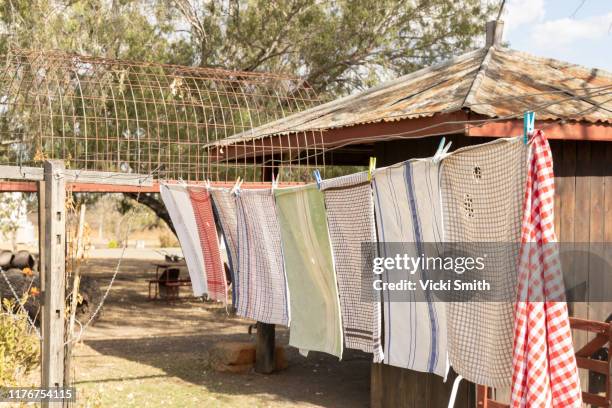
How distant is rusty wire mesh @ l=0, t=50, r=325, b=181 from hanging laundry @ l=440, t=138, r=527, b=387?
4292 millimetres

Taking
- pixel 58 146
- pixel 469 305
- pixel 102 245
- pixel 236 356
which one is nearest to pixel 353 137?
pixel 469 305

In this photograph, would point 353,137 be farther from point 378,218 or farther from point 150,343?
point 150,343

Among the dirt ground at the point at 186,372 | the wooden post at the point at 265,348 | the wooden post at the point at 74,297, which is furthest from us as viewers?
the wooden post at the point at 265,348

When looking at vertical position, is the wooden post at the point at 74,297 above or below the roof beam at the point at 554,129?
below

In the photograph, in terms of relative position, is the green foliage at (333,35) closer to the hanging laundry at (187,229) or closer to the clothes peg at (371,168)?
the hanging laundry at (187,229)

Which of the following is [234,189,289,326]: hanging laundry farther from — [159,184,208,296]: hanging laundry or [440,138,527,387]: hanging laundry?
[440,138,527,387]: hanging laundry

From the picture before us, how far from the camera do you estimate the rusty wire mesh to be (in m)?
9.17

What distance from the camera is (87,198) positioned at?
51.6ft

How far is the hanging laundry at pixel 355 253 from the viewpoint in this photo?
15.5 feet

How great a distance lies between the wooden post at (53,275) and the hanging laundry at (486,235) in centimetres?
263

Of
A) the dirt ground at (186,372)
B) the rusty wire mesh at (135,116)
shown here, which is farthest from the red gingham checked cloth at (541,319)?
the rusty wire mesh at (135,116)

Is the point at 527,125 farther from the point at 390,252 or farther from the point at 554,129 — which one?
the point at 554,129

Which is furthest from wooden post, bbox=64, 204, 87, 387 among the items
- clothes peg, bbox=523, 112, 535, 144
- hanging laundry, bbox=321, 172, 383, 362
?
clothes peg, bbox=523, 112, 535, 144

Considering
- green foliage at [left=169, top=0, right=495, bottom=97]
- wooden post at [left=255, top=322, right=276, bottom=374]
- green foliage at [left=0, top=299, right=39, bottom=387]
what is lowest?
wooden post at [left=255, top=322, right=276, bottom=374]
